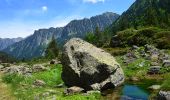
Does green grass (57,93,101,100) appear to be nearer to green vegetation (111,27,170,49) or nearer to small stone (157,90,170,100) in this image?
small stone (157,90,170,100)

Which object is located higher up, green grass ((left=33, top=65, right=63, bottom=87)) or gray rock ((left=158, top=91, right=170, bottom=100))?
gray rock ((left=158, top=91, right=170, bottom=100))

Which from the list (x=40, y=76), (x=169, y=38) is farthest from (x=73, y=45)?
(x=169, y=38)

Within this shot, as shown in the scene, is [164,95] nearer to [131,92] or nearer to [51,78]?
[131,92]

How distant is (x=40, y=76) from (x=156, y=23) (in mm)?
124174

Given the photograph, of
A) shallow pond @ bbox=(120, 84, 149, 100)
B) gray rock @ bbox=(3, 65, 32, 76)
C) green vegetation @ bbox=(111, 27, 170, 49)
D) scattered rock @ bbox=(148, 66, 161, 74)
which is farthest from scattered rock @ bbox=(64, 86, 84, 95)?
green vegetation @ bbox=(111, 27, 170, 49)

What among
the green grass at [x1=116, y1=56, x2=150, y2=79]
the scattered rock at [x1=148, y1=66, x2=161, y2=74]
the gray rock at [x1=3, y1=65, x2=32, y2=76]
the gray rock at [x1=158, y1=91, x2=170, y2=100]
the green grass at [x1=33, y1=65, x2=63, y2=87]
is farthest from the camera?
the gray rock at [x1=3, y1=65, x2=32, y2=76]

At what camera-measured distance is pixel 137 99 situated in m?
30.3

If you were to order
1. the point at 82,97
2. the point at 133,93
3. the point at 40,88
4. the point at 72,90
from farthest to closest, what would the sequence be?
the point at 40,88
the point at 72,90
the point at 133,93
the point at 82,97

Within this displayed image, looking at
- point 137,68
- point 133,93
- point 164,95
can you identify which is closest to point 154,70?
point 137,68

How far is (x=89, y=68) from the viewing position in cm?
3628

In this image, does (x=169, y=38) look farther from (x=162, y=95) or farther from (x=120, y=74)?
(x=162, y=95)

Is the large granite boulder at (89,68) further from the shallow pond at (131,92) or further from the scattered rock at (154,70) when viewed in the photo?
the scattered rock at (154,70)

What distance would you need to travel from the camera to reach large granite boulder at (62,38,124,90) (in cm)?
3638

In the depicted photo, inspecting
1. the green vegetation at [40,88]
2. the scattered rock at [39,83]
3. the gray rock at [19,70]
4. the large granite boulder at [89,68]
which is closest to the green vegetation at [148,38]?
the gray rock at [19,70]
